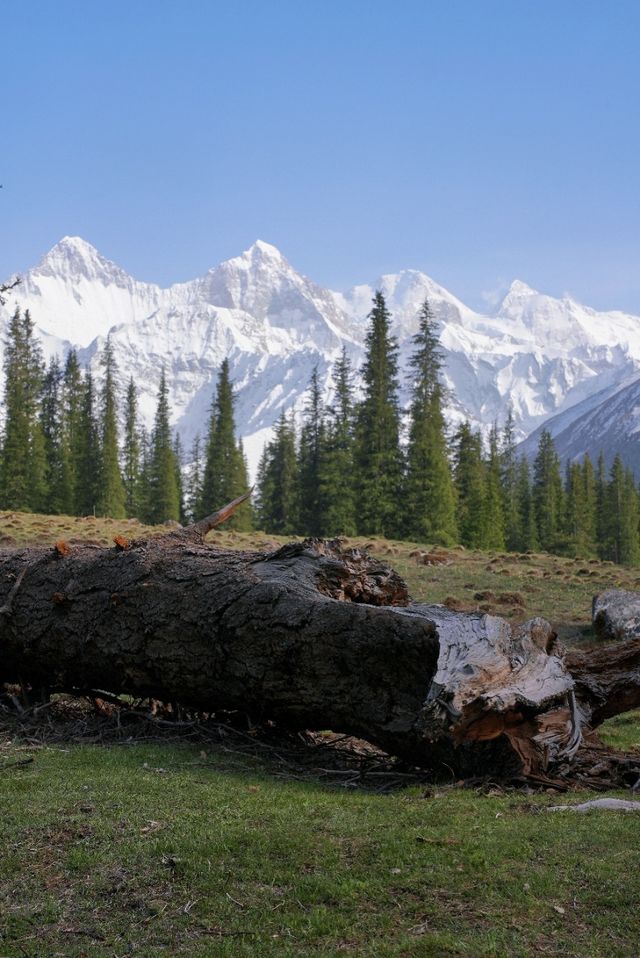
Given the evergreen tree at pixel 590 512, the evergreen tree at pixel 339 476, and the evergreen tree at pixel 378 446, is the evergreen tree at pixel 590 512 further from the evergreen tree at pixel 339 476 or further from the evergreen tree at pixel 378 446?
the evergreen tree at pixel 378 446

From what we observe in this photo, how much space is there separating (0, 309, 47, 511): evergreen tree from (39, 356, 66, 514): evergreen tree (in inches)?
57.0

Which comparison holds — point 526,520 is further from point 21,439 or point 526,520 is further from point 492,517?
point 21,439

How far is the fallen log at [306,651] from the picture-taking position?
8148 mm

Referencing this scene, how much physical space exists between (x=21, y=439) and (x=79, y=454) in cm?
744

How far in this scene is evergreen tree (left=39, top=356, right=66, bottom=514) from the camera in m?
70.6

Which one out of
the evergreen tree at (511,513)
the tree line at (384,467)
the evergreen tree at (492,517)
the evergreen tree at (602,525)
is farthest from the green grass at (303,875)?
the evergreen tree at (602,525)

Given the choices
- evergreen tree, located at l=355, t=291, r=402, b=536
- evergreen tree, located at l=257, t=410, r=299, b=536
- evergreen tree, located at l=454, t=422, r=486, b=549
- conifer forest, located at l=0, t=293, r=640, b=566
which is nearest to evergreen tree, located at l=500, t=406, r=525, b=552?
conifer forest, located at l=0, t=293, r=640, b=566

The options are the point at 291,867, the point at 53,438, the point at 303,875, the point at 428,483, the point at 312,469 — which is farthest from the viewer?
the point at 53,438

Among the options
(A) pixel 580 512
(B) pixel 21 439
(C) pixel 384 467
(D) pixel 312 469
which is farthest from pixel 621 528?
(B) pixel 21 439

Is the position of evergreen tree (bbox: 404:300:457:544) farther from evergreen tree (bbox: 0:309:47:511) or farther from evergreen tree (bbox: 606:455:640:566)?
evergreen tree (bbox: 606:455:640:566)

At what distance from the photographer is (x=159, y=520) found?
3029 inches

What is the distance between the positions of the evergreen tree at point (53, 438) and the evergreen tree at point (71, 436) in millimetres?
284

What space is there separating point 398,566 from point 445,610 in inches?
610

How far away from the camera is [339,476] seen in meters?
58.2
